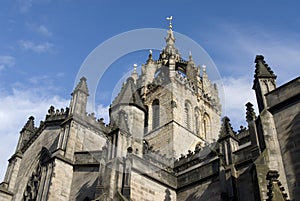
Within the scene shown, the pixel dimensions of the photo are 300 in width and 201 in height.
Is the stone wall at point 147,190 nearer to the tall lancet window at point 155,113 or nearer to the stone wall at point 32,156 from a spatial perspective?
the stone wall at point 32,156

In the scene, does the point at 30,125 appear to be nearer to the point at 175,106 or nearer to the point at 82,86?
the point at 82,86

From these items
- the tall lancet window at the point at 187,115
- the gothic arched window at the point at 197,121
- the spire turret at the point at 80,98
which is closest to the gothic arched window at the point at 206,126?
the gothic arched window at the point at 197,121

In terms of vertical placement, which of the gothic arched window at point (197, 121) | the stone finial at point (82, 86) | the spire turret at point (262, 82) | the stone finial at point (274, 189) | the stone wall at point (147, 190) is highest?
the gothic arched window at point (197, 121)

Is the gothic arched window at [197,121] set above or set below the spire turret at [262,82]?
above

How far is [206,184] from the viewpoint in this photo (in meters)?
15.7

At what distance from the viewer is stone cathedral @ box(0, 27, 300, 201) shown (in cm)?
1092

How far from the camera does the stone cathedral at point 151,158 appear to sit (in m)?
10.9

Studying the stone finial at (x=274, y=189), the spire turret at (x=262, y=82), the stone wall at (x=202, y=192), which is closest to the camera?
the stone finial at (x=274, y=189)

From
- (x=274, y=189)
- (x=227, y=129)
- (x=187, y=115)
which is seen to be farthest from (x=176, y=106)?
(x=274, y=189)

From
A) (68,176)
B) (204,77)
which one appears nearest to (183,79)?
(204,77)

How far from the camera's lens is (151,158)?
1977 cm

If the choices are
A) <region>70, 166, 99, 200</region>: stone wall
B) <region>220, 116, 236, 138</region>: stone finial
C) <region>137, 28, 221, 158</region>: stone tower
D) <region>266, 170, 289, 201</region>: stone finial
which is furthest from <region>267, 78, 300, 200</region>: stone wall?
<region>137, 28, 221, 158</region>: stone tower

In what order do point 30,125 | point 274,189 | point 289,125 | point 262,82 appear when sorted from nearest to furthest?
point 274,189 → point 289,125 → point 262,82 → point 30,125

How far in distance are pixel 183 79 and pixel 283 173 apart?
22508 millimetres
